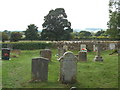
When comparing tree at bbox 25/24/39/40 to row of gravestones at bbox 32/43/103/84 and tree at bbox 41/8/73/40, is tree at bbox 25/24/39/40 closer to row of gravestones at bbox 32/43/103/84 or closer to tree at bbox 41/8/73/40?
tree at bbox 41/8/73/40

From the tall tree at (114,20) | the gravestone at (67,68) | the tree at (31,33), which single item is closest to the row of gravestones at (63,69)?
the gravestone at (67,68)

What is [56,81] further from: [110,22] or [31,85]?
[110,22]

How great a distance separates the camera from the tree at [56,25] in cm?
4762

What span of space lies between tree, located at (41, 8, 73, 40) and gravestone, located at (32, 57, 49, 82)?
3711 centimetres

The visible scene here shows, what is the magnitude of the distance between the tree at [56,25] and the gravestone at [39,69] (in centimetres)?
3711

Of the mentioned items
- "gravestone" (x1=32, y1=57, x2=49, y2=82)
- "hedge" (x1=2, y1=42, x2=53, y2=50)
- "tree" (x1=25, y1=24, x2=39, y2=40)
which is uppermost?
"tree" (x1=25, y1=24, x2=39, y2=40)

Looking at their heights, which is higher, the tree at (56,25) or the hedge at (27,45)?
the tree at (56,25)

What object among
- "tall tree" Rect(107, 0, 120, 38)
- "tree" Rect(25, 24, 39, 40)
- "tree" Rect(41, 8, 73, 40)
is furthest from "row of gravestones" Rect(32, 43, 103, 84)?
"tree" Rect(25, 24, 39, 40)

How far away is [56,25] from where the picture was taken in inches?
1873

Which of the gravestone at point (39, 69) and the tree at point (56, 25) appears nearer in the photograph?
the gravestone at point (39, 69)

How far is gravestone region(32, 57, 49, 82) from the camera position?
10602 mm

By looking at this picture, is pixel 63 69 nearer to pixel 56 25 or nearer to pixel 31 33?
pixel 56 25

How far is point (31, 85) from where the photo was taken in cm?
1007

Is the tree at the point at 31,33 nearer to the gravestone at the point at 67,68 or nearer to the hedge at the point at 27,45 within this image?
the hedge at the point at 27,45
